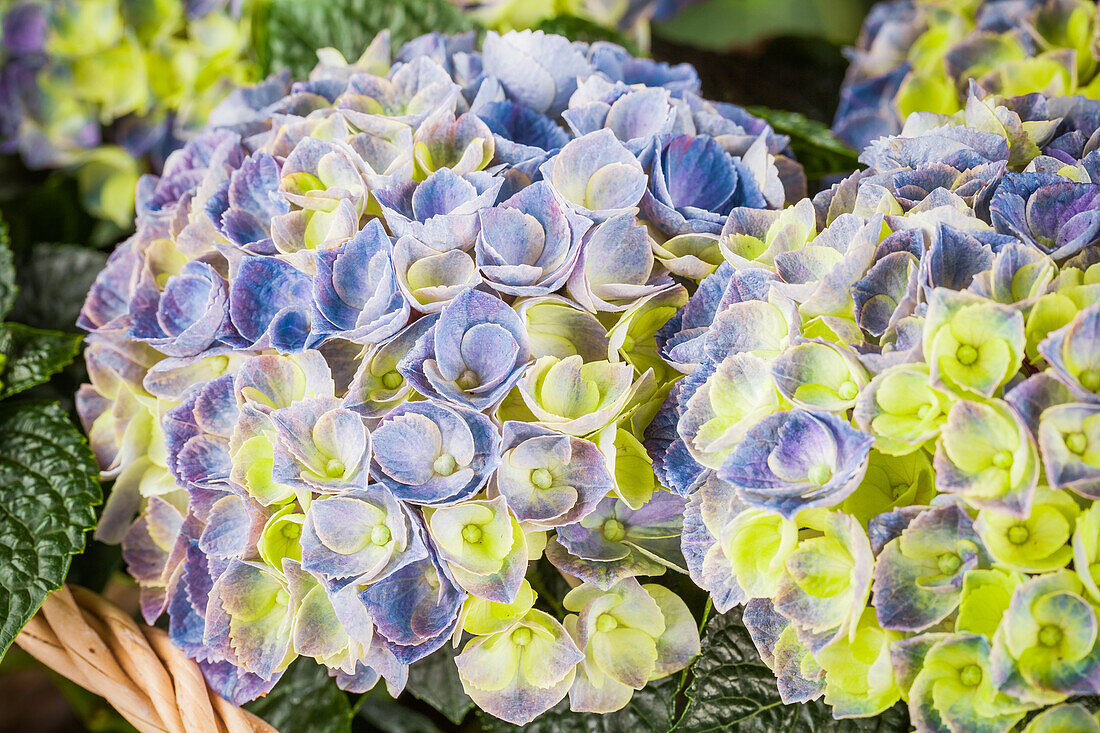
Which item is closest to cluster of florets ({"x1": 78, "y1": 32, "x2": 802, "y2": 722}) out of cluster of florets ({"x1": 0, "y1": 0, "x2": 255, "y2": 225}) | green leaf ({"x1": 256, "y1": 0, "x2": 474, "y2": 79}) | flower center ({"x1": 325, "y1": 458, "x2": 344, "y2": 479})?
flower center ({"x1": 325, "y1": 458, "x2": 344, "y2": 479})

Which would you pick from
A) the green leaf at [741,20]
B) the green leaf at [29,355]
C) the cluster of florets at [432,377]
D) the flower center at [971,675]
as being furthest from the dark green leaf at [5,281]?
the green leaf at [741,20]

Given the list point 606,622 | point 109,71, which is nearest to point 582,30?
point 109,71

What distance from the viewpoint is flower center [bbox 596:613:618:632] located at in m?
0.47

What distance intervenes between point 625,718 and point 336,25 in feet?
1.96

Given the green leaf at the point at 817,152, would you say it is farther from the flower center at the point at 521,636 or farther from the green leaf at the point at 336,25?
the flower center at the point at 521,636

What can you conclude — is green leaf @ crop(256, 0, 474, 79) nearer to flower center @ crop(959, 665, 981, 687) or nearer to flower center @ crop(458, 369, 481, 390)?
flower center @ crop(458, 369, 481, 390)

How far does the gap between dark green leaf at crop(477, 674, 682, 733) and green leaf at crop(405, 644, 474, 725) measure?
0.03 metres

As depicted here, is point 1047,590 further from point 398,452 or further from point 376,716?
point 376,716

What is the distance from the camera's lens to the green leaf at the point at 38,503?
1.75 ft

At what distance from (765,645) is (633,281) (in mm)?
191

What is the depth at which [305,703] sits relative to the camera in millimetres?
609

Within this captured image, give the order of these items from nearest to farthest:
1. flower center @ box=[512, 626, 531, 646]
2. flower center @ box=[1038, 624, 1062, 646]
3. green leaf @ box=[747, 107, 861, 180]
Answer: flower center @ box=[1038, 624, 1062, 646], flower center @ box=[512, 626, 531, 646], green leaf @ box=[747, 107, 861, 180]

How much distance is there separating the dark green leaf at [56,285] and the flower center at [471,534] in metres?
0.50

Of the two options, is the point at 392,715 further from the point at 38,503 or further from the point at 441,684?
the point at 38,503
